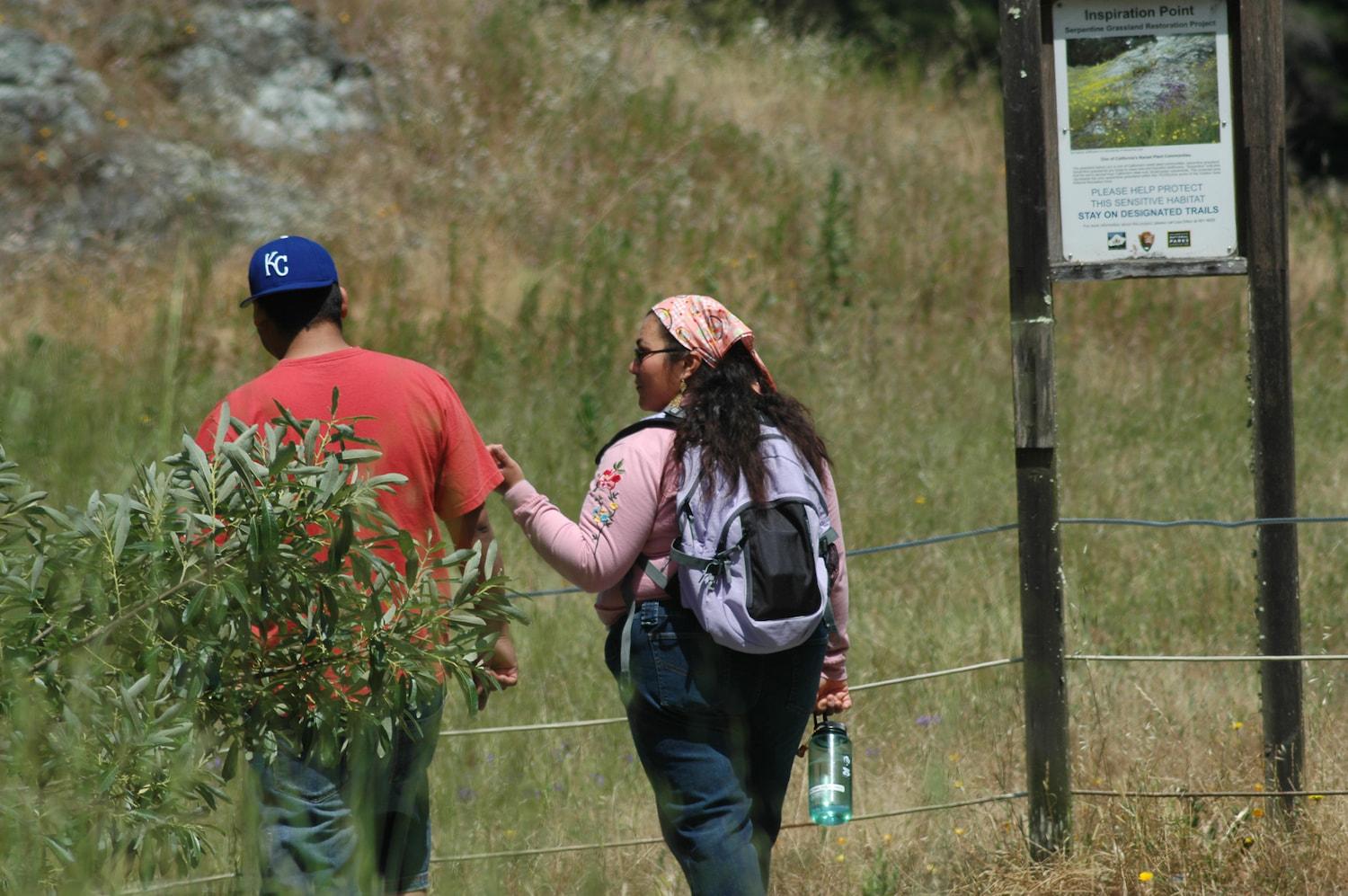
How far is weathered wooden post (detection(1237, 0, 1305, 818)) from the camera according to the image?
3893mm

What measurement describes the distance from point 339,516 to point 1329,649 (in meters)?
4.59

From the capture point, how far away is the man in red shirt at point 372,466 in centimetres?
286

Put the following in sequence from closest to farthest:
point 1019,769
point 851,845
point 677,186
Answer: point 851,845 → point 1019,769 → point 677,186

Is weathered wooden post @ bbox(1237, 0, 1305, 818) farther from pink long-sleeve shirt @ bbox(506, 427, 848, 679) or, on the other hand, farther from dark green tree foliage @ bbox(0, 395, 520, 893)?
→ dark green tree foliage @ bbox(0, 395, 520, 893)

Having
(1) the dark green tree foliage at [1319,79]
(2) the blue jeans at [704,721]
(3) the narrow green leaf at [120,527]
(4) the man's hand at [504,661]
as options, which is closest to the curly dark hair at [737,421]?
(2) the blue jeans at [704,721]

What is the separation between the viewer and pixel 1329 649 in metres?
5.72

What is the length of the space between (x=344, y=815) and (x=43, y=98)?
32.4 ft

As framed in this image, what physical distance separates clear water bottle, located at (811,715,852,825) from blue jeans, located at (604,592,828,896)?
244 mm

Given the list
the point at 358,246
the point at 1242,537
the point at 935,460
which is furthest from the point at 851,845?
the point at 358,246

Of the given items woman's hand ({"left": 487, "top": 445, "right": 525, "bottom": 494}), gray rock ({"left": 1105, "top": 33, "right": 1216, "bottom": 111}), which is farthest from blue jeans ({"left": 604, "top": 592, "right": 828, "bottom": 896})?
gray rock ({"left": 1105, "top": 33, "right": 1216, "bottom": 111})

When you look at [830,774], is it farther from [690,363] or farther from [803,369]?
[803,369]

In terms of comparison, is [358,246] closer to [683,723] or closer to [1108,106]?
[1108,106]

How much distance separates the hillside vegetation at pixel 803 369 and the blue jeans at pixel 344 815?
0.38 feet

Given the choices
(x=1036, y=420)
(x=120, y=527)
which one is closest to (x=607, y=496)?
(x=120, y=527)
